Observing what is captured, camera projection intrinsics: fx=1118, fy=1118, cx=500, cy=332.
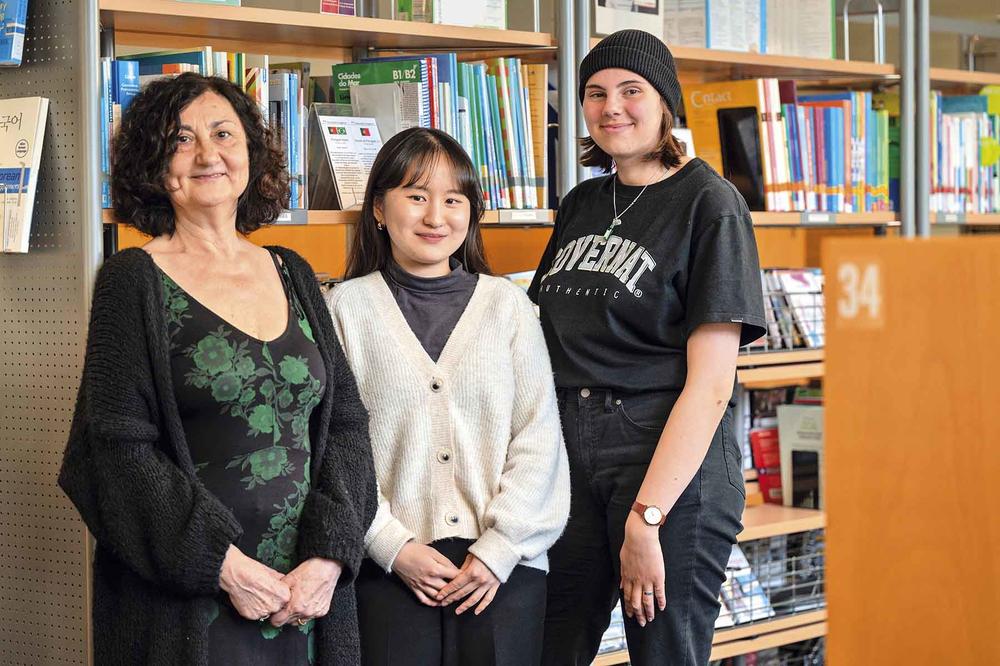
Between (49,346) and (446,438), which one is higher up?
(49,346)

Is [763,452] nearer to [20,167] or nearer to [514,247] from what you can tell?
[514,247]

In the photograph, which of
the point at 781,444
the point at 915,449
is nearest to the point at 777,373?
the point at 781,444

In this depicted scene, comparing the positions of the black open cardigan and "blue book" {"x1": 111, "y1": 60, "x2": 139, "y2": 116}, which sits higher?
"blue book" {"x1": 111, "y1": 60, "x2": 139, "y2": 116}

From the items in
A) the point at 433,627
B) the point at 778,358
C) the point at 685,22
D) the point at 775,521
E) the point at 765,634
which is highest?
the point at 685,22

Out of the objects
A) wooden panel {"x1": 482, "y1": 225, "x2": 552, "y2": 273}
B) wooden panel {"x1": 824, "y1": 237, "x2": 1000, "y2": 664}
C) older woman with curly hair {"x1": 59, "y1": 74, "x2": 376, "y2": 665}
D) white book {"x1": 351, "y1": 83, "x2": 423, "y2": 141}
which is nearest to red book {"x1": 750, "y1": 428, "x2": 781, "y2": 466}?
wooden panel {"x1": 482, "y1": 225, "x2": 552, "y2": 273}

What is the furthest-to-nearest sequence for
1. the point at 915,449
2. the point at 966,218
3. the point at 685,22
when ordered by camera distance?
the point at 966,218, the point at 685,22, the point at 915,449

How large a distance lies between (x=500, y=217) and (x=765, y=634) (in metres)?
1.51

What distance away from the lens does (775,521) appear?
3252 millimetres

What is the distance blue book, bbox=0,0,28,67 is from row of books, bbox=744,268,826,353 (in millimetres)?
2065

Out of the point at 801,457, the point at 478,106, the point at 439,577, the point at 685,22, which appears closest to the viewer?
the point at 439,577

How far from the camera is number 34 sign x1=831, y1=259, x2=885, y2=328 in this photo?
2.97 ft

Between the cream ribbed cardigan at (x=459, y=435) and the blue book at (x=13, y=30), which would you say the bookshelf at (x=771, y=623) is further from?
the blue book at (x=13, y=30)

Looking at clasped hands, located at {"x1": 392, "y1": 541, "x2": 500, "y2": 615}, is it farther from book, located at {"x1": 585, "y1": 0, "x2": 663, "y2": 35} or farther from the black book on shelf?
the black book on shelf

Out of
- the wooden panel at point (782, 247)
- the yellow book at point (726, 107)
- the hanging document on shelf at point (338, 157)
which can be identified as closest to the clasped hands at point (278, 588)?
the hanging document on shelf at point (338, 157)
